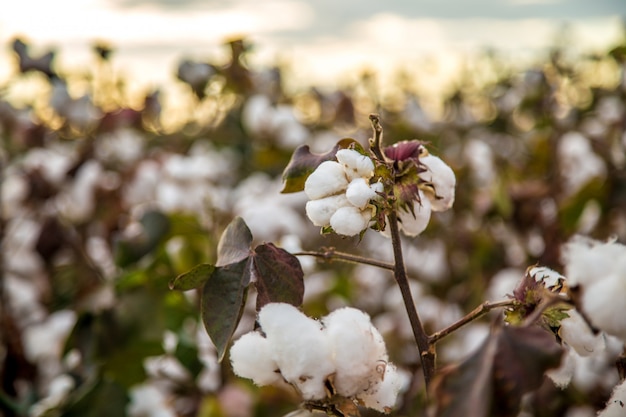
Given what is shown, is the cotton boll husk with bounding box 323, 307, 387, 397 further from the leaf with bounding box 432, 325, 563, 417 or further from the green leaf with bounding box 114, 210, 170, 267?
the green leaf with bounding box 114, 210, 170, 267

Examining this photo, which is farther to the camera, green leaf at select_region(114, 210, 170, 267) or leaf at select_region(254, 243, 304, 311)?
green leaf at select_region(114, 210, 170, 267)

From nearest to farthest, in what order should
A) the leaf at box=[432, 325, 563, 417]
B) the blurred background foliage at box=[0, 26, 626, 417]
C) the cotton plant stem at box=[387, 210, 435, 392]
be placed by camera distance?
the leaf at box=[432, 325, 563, 417]
the cotton plant stem at box=[387, 210, 435, 392]
the blurred background foliage at box=[0, 26, 626, 417]

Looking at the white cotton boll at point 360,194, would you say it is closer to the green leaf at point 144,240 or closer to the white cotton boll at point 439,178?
the white cotton boll at point 439,178

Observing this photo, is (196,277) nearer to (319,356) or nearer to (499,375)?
(319,356)

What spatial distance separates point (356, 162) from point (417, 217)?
8cm

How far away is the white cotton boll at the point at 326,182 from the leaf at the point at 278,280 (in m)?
0.07

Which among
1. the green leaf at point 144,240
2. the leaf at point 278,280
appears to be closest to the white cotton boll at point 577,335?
the leaf at point 278,280

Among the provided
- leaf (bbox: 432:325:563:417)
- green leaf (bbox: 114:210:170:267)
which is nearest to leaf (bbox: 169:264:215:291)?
leaf (bbox: 432:325:563:417)

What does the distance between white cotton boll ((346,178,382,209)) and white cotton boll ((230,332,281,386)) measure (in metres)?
0.12

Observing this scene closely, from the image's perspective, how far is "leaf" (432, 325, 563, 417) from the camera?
1.51 feet

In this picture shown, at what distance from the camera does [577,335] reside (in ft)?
1.89

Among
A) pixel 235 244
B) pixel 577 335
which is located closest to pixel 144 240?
pixel 235 244

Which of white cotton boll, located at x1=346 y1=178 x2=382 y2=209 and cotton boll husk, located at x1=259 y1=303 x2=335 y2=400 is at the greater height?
white cotton boll, located at x1=346 y1=178 x2=382 y2=209

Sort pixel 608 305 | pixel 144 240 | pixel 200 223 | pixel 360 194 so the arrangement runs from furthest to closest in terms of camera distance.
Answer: pixel 200 223 < pixel 144 240 < pixel 360 194 < pixel 608 305
